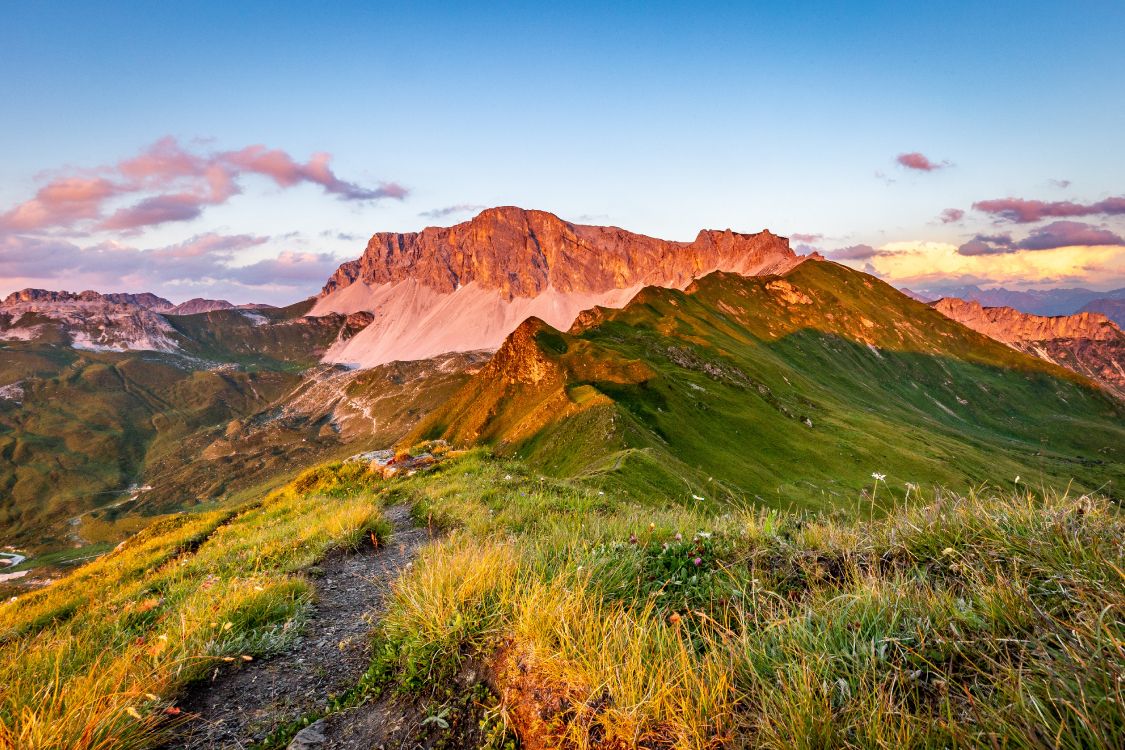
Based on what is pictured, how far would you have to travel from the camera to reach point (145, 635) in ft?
22.1

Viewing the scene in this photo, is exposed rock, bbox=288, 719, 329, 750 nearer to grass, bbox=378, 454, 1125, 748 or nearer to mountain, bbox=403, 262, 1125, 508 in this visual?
grass, bbox=378, 454, 1125, 748

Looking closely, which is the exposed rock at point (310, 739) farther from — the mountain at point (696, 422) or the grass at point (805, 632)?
the mountain at point (696, 422)

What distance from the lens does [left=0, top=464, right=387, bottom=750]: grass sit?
407 cm

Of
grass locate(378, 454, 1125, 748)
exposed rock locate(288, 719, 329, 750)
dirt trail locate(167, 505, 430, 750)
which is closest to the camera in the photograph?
grass locate(378, 454, 1125, 748)

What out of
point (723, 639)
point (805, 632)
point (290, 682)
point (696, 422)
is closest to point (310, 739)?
point (290, 682)

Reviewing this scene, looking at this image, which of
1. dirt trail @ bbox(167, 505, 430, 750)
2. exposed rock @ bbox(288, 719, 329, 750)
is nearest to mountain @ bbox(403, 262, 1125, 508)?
dirt trail @ bbox(167, 505, 430, 750)

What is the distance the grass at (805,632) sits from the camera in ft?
9.15

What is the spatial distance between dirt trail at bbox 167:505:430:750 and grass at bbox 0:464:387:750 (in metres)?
0.22

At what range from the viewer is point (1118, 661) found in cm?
270

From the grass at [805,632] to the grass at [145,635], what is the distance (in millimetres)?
1980

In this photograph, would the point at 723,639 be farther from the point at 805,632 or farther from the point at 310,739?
the point at 310,739

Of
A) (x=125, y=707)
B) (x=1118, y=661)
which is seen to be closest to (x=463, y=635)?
(x=125, y=707)

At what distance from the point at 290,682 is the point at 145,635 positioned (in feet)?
9.06

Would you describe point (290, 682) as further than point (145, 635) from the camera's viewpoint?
No
